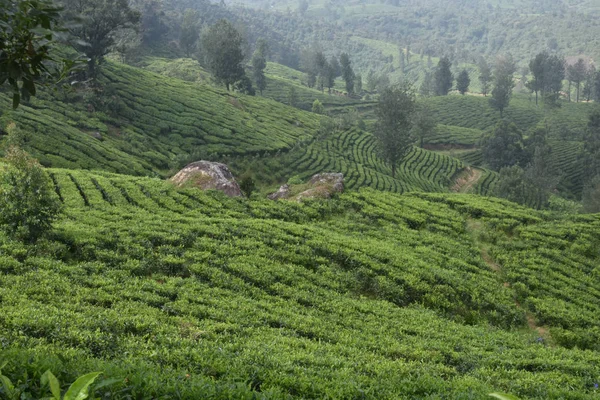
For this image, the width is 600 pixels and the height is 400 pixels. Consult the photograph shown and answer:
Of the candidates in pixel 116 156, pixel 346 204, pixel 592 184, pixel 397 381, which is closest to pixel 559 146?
pixel 592 184

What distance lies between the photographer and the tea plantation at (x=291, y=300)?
23.6 ft

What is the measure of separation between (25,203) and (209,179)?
→ 11333mm

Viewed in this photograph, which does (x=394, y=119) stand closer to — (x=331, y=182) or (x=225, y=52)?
(x=331, y=182)

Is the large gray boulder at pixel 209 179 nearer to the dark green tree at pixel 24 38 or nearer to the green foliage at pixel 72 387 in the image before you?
the dark green tree at pixel 24 38

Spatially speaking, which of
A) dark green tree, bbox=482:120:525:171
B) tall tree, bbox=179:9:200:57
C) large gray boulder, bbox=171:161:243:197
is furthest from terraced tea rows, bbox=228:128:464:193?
tall tree, bbox=179:9:200:57

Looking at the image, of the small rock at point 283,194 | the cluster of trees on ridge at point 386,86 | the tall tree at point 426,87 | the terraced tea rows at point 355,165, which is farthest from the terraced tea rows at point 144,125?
the tall tree at point 426,87

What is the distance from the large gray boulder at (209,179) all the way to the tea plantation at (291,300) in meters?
1.41

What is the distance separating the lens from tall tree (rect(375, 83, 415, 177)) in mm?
50250

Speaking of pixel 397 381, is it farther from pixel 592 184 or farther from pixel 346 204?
pixel 592 184

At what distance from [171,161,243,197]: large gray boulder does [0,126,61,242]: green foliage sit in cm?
1034

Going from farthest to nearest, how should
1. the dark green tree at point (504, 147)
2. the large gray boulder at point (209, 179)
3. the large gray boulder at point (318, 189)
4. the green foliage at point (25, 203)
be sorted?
1. the dark green tree at point (504, 147)
2. the large gray boulder at point (318, 189)
3. the large gray boulder at point (209, 179)
4. the green foliage at point (25, 203)

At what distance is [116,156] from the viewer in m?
35.6

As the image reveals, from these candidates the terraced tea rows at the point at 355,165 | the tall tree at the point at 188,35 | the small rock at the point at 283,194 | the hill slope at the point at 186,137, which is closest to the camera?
the small rock at the point at 283,194

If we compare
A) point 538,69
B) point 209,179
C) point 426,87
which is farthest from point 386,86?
point 538,69
